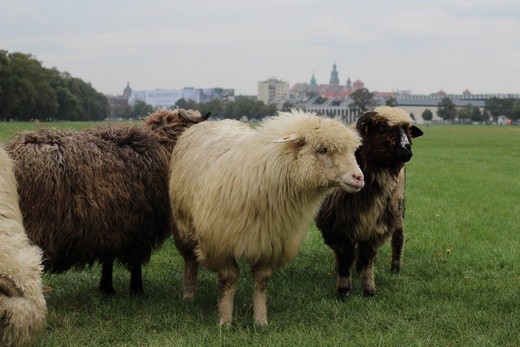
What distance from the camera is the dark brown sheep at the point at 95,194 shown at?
6.65 m

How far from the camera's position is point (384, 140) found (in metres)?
7.65

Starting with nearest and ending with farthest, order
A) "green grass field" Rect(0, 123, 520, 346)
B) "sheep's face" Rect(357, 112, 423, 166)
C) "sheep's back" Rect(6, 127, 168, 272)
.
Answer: "green grass field" Rect(0, 123, 520, 346) → "sheep's back" Rect(6, 127, 168, 272) → "sheep's face" Rect(357, 112, 423, 166)

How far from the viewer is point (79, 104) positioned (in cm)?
9338

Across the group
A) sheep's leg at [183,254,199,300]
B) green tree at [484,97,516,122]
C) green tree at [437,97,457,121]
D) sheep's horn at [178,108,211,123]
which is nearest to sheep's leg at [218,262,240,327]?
sheep's leg at [183,254,199,300]

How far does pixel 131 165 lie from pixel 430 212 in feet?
29.6

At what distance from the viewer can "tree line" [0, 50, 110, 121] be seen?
7056cm

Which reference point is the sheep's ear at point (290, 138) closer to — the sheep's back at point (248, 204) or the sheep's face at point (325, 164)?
the sheep's face at point (325, 164)

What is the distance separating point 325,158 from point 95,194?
245 cm

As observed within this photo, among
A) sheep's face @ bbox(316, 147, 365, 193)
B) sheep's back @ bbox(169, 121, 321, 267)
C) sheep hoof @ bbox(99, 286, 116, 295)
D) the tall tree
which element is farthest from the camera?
the tall tree

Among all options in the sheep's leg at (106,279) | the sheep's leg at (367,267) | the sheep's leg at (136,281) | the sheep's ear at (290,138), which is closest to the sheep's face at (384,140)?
the sheep's leg at (367,267)

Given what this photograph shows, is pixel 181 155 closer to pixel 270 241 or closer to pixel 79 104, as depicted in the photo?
pixel 270 241

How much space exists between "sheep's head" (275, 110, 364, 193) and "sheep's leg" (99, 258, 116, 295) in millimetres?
2879

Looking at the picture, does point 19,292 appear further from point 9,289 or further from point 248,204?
point 248,204

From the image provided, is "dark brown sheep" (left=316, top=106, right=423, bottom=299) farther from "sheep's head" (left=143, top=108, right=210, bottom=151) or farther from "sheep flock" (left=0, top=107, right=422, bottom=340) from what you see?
"sheep's head" (left=143, top=108, right=210, bottom=151)
